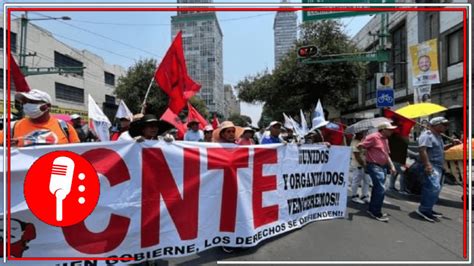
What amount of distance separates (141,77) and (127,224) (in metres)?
38.6

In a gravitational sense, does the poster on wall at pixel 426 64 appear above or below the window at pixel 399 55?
below

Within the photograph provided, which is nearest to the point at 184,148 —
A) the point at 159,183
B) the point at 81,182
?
the point at 159,183

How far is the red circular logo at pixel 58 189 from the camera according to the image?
12.1ft

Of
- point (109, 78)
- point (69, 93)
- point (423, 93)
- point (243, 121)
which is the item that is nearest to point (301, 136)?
point (423, 93)

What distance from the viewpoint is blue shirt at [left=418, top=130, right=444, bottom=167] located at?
262 inches

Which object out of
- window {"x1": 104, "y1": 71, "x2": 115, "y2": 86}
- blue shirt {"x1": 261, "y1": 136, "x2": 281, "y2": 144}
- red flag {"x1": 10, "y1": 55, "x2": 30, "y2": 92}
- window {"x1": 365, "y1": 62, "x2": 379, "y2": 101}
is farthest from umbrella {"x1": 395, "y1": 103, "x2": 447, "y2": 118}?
window {"x1": 104, "y1": 71, "x2": 115, "y2": 86}

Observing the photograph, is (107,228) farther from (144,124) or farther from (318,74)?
(318,74)

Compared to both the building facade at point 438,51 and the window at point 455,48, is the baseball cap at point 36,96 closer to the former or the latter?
the building facade at point 438,51

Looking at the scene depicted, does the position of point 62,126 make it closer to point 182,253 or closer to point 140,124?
point 140,124

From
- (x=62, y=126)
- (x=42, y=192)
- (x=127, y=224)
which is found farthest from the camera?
(x=62, y=126)

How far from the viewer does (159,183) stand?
13.5 feet

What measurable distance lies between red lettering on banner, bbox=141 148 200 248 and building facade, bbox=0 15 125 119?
3035 centimetres

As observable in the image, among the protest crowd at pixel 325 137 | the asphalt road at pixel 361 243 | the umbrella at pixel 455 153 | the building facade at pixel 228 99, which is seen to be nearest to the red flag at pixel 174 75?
the protest crowd at pixel 325 137

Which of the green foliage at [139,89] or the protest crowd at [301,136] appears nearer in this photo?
the protest crowd at [301,136]
